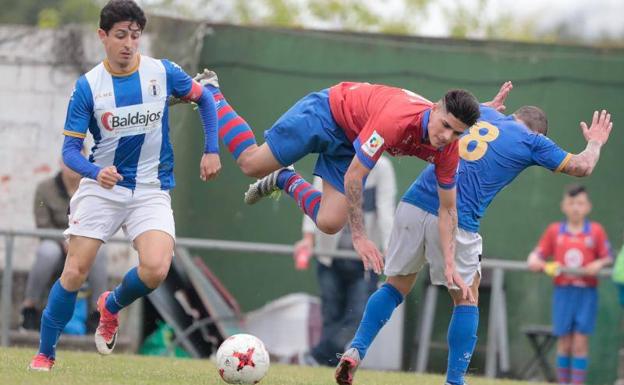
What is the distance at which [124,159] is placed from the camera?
303 inches

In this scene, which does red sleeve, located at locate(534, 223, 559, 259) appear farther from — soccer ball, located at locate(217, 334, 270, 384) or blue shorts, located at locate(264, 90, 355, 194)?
soccer ball, located at locate(217, 334, 270, 384)

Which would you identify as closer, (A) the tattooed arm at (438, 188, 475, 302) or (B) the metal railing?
(A) the tattooed arm at (438, 188, 475, 302)

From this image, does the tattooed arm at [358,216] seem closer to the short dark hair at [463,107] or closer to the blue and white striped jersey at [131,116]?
the short dark hair at [463,107]

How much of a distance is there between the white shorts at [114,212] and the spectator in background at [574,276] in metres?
4.78

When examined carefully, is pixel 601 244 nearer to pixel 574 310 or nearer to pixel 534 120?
pixel 574 310

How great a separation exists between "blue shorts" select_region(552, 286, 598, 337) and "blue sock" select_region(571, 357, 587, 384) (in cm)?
28

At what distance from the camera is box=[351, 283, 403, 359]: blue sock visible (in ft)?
26.4

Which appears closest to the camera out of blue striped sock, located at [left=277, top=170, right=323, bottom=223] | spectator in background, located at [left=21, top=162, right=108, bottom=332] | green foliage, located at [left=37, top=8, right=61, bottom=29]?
blue striped sock, located at [left=277, top=170, right=323, bottom=223]

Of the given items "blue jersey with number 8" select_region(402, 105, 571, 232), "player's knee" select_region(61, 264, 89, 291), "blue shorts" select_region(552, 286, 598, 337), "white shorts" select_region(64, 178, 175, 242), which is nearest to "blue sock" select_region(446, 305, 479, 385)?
"blue jersey with number 8" select_region(402, 105, 571, 232)

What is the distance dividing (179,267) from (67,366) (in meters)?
4.12

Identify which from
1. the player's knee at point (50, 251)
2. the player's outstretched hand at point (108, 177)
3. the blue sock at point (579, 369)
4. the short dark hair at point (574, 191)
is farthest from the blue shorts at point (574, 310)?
the player's outstretched hand at point (108, 177)

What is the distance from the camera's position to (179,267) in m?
12.3

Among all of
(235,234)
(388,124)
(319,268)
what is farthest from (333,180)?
(235,234)

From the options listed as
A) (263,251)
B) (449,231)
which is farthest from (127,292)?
(263,251)
